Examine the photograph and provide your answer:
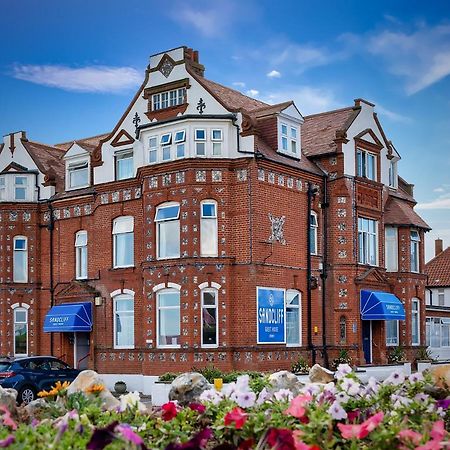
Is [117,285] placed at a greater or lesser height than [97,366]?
greater

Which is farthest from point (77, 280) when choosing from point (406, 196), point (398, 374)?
point (398, 374)

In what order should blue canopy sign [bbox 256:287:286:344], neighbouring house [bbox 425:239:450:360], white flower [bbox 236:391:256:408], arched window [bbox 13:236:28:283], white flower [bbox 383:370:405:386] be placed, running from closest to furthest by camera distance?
white flower [bbox 236:391:256:408], white flower [bbox 383:370:405:386], blue canopy sign [bbox 256:287:286:344], arched window [bbox 13:236:28:283], neighbouring house [bbox 425:239:450:360]

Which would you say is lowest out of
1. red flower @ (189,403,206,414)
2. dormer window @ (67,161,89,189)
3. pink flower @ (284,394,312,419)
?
red flower @ (189,403,206,414)

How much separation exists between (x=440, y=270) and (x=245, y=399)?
161 feet

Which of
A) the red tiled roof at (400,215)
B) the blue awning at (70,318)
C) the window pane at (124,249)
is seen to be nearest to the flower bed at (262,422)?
the window pane at (124,249)

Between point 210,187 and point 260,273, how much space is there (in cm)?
343

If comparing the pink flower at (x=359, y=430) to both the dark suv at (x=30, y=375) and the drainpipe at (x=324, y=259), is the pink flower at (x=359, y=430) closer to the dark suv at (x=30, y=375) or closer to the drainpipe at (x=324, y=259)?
the dark suv at (x=30, y=375)

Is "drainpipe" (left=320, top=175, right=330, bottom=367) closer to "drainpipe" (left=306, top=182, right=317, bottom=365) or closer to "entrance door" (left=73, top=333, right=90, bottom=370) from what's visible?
"drainpipe" (left=306, top=182, right=317, bottom=365)

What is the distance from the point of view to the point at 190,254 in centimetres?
2938

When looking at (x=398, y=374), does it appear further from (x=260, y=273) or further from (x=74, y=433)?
(x=260, y=273)

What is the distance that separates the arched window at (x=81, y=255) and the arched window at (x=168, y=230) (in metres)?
5.50

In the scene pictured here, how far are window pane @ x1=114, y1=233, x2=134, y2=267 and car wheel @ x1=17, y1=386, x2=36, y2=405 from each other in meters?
6.95

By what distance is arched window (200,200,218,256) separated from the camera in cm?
2962

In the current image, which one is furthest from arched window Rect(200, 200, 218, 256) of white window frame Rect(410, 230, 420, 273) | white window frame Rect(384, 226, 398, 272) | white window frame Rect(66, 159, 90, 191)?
white window frame Rect(410, 230, 420, 273)
